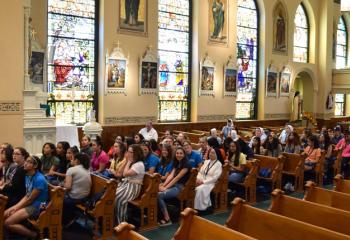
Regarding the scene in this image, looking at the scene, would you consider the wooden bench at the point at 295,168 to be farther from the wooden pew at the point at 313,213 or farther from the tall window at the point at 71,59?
the tall window at the point at 71,59

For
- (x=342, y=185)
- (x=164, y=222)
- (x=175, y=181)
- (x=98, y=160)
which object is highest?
(x=98, y=160)

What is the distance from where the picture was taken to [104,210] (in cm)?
621

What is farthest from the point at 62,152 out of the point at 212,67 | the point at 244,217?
the point at 212,67

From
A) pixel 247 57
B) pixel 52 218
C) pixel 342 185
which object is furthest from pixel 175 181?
pixel 247 57

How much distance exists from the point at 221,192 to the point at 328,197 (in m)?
2.56

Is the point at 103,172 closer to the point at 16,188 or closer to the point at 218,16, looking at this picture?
the point at 16,188

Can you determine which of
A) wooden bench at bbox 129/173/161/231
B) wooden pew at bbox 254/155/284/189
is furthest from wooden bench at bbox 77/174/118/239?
wooden pew at bbox 254/155/284/189

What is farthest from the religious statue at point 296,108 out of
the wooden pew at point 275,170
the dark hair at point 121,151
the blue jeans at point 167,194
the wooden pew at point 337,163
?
the blue jeans at point 167,194

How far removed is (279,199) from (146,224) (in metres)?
2.44

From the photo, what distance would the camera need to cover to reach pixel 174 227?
6.87 m

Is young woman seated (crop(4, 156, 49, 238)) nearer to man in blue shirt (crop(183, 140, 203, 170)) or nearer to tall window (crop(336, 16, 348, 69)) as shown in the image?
man in blue shirt (crop(183, 140, 203, 170))

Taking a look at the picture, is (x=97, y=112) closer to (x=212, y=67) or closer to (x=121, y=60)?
(x=121, y=60)

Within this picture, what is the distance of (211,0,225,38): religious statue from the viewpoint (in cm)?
1675

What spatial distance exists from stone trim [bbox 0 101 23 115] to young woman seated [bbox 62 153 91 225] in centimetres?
282
